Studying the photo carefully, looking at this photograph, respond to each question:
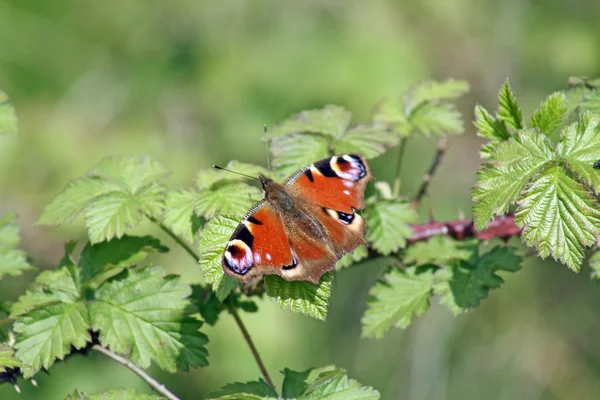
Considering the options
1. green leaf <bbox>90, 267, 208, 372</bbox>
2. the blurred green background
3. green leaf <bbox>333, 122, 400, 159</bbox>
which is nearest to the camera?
green leaf <bbox>90, 267, 208, 372</bbox>

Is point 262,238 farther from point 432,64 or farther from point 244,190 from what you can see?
point 432,64

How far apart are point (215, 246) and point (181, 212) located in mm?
271

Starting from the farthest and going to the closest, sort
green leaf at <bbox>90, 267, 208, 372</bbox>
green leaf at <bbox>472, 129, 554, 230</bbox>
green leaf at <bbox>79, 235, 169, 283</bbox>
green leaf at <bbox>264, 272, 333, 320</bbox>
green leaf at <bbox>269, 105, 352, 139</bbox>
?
green leaf at <bbox>269, 105, 352, 139</bbox> → green leaf at <bbox>79, 235, 169, 283</bbox> → green leaf at <bbox>90, 267, 208, 372</bbox> → green leaf at <bbox>472, 129, 554, 230</bbox> → green leaf at <bbox>264, 272, 333, 320</bbox>

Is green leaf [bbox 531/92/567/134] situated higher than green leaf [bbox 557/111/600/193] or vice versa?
green leaf [bbox 531/92/567/134]

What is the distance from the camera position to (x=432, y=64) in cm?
580

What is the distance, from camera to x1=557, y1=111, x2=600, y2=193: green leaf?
5.53ft

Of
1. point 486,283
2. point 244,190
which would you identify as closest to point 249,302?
point 244,190

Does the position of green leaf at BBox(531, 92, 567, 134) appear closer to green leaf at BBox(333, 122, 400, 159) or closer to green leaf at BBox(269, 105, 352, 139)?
green leaf at BBox(333, 122, 400, 159)

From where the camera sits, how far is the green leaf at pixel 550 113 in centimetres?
181

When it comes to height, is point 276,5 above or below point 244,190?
above

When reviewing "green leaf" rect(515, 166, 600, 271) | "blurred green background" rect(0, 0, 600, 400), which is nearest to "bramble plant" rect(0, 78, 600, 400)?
"green leaf" rect(515, 166, 600, 271)

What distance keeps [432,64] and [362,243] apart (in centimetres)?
427

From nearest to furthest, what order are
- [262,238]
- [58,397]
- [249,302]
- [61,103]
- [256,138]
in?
[262,238] → [249,302] → [58,397] → [256,138] → [61,103]

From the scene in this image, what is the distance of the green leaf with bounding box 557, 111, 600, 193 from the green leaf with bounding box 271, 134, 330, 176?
760 mm
